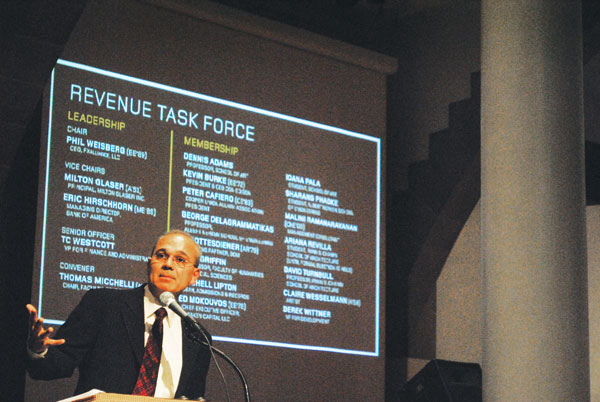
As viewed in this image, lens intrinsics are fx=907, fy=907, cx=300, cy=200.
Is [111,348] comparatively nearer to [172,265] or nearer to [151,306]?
[151,306]

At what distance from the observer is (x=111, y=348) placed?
10.3 feet

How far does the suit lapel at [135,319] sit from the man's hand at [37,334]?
1.29 ft

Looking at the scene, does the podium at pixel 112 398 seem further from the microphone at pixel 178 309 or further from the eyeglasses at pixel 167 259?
the eyeglasses at pixel 167 259

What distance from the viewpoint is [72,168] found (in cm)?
520

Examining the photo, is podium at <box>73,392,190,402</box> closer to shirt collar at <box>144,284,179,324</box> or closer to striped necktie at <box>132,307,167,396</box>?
striped necktie at <box>132,307,167,396</box>

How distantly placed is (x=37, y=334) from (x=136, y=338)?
551 millimetres

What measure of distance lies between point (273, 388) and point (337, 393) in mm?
478

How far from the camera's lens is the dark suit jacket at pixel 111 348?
3.09 m

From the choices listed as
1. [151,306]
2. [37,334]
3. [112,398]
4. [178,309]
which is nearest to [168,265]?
[151,306]

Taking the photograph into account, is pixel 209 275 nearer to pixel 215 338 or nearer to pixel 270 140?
pixel 215 338

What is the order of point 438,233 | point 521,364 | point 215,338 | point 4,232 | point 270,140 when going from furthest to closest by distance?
1. point 438,233
2. point 270,140
3. point 215,338
4. point 4,232
5. point 521,364

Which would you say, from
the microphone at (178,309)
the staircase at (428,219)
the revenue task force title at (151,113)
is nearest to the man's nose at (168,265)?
the microphone at (178,309)

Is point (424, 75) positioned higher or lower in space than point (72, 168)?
higher

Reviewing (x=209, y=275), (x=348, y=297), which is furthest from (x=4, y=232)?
(x=348, y=297)
